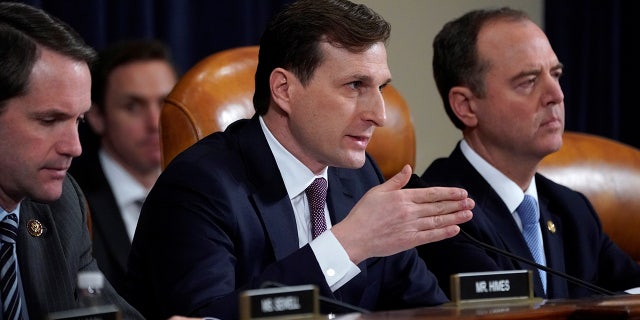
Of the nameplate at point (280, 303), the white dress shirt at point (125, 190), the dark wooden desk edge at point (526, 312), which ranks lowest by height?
the dark wooden desk edge at point (526, 312)

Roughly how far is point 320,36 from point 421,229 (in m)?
0.50

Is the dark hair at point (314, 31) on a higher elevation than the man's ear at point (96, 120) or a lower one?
lower

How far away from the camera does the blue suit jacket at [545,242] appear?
2.46 m

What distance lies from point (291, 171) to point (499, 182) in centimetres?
71

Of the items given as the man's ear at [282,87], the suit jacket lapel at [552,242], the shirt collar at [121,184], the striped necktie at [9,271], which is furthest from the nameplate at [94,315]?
the shirt collar at [121,184]

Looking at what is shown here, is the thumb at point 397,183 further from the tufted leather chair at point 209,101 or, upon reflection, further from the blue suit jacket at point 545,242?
the tufted leather chair at point 209,101

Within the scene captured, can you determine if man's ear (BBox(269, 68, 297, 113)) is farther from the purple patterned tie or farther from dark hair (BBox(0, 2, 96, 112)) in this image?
dark hair (BBox(0, 2, 96, 112))

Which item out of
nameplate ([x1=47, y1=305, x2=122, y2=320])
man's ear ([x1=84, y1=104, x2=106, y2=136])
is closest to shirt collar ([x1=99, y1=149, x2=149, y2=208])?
man's ear ([x1=84, y1=104, x2=106, y2=136])

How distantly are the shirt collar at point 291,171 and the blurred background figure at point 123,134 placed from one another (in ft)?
3.46

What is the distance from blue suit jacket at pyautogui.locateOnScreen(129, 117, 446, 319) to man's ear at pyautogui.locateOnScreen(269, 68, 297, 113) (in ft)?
0.23

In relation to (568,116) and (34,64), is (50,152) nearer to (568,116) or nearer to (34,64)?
(34,64)

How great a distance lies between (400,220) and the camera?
1.94 m

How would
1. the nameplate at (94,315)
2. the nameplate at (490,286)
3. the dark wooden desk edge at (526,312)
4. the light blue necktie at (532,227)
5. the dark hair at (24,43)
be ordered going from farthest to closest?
the light blue necktie at (532,227) → the dark hair at (24,43) → the nameplate at (490,286) → the dark wooden desk edge at (526,312) → the nameplate at (94,315)

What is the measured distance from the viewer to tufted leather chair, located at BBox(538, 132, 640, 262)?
3152mm
